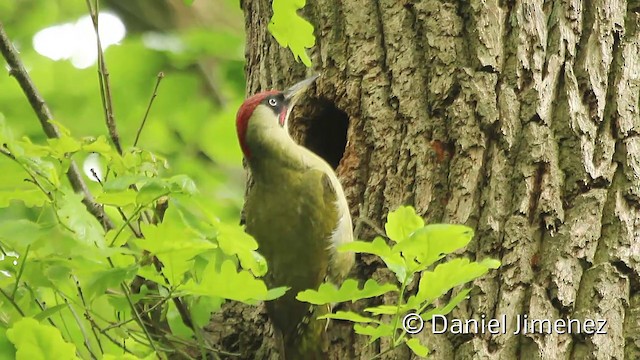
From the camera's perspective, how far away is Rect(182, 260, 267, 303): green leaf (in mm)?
2117

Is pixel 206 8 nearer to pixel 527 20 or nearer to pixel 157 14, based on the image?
pixel 157 14

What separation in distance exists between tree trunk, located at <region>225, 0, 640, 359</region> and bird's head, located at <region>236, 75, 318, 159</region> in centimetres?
16

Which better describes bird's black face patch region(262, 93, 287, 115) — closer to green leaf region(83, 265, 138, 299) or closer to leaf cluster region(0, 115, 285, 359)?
leaf cluster region(0, 115, 285, 359)

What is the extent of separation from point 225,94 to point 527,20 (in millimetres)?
3242

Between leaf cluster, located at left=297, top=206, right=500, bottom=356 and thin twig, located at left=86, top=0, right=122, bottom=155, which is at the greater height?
thin twig, located at left=86, top=0, right=122, bottom=155

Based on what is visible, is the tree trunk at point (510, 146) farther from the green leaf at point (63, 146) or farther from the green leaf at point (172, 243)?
the green leaf at point (63, 146)

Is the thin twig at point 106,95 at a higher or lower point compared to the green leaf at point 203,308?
higher

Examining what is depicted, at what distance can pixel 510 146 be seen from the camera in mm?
2986

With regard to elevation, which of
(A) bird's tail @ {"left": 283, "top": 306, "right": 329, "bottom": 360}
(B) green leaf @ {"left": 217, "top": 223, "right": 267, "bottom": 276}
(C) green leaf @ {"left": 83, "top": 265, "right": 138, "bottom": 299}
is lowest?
(A) bird's tail @ {"left": 283, "top": 306, "right": 329, "bottom": 360}

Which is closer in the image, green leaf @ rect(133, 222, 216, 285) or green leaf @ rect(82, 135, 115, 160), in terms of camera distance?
green leaf @ rect(133, 222, 216, 285)

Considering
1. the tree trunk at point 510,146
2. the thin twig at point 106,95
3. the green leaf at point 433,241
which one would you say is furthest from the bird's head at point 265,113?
the green leaf at point 433,241

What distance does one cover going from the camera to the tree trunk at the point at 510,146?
2.82 m

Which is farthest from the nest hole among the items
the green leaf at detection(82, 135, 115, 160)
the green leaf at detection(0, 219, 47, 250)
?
the green leaf at detection(0, 219, 47, 250)

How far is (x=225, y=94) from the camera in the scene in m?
6.09
